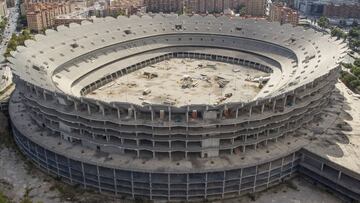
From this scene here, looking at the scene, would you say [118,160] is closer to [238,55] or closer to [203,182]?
[203,182]

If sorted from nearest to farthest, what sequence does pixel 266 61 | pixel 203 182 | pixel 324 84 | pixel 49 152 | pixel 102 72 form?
1. pixel 203 182
2. pixel 49 152
3. pixel 324 84
4. pixel 102 72
5. pixel 266 61

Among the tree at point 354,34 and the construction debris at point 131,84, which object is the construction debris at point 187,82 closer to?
the construction debris at point 131,84

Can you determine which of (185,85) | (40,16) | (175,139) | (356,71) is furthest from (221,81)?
(40,16)

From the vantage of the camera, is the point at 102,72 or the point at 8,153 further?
the point at 102,72

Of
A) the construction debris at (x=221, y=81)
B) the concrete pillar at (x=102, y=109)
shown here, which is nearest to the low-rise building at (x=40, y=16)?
the construction debris at (x=221, y=81)

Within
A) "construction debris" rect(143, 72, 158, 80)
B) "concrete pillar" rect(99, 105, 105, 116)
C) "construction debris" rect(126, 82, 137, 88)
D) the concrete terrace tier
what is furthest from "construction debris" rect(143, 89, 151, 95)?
"concrete pillar" rect(99, 105, 105, 116)

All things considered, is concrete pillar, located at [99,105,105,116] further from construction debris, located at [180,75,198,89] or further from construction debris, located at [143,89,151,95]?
construction debris, located at [180,75,198,89]

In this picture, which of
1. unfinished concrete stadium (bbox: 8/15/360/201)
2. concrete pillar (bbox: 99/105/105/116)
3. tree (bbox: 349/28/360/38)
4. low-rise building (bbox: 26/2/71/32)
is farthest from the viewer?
low-rise building (bbox: 26/2/71/32)

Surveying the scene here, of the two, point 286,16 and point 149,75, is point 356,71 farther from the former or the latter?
point 286,16

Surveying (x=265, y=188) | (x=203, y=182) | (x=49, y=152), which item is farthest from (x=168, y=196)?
(x=49, y=152)
